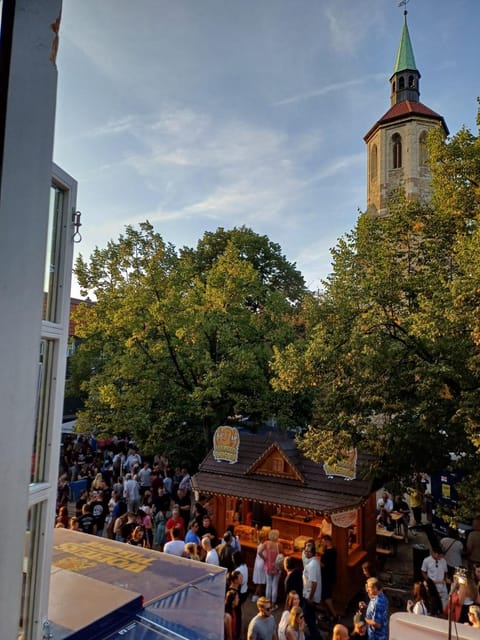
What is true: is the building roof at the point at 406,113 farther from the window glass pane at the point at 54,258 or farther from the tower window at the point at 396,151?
the window glass pane at the point at 54,258

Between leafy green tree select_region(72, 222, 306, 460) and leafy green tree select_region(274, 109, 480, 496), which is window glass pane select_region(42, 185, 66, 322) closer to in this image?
leafy green tree select_region(274, 109, 480, 496)

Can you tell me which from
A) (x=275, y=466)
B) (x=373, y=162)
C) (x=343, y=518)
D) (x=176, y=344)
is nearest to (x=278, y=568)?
(x=343, y=518)

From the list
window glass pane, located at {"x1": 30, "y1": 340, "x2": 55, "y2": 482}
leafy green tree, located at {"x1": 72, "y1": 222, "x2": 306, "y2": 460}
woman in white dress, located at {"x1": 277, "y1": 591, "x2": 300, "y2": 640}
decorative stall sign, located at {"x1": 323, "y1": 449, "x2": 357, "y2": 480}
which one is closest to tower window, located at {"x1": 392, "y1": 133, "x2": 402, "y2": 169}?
leafy green tree, located at {"x1": 72, "y1": 222, "x2": 306, "y2": 460}

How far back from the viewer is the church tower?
1378 inches

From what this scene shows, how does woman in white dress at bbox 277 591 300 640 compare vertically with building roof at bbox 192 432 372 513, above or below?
below

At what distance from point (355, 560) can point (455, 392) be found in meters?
4.58

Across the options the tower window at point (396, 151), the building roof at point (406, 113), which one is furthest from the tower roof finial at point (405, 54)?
the tower window at point (396, 151)

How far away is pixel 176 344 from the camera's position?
1589 cm

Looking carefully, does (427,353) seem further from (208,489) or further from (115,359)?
(115,359)

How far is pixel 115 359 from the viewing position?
16594 millimetres

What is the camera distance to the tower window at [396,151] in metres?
36.1

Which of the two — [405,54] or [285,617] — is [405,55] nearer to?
[405,54]

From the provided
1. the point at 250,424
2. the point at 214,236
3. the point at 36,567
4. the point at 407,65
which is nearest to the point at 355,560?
the point at 250,424

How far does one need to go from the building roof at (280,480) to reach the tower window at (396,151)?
30124mm
